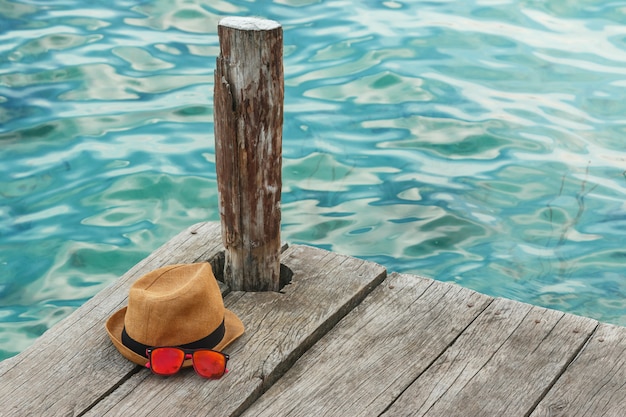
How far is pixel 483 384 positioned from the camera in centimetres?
312

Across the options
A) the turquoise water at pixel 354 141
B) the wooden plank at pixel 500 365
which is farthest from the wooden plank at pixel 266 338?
the turquoise water at pixel 354 141

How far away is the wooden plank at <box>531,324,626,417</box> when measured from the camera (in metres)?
3.00

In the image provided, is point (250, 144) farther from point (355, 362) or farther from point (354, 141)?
point (354, 141)

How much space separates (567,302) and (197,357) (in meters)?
2.98

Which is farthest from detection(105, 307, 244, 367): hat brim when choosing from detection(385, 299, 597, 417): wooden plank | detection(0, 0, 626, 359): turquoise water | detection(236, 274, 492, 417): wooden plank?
detection(0, 0, 626, 359): turquoise water

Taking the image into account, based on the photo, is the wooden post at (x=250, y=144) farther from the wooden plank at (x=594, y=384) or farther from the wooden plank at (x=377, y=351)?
Result: the wooden plank at (x=594, y=384)

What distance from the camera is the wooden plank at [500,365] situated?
3.03 meters

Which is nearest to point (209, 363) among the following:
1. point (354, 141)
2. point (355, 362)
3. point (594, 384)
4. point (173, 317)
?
point (173, 317)

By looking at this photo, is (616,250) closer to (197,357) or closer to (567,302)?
(567,302)

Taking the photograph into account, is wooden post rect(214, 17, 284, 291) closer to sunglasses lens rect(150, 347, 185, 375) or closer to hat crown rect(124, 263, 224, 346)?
hat crown rect(124, 263, 224, 346)

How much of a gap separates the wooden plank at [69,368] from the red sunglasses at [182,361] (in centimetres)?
12

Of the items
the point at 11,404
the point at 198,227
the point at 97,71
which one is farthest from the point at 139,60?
the point at 11,404

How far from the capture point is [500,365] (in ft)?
10.6

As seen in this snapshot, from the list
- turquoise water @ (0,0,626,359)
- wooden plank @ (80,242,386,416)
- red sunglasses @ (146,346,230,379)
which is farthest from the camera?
turquoise water @ (0,0,626,359)
